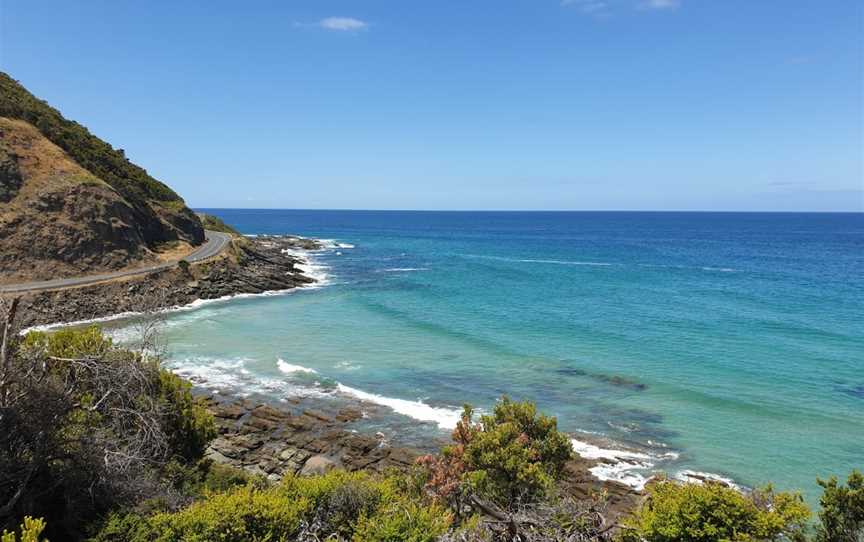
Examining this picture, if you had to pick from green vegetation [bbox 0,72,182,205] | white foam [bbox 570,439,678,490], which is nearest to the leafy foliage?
white foam [bbox 570,439,678,490]

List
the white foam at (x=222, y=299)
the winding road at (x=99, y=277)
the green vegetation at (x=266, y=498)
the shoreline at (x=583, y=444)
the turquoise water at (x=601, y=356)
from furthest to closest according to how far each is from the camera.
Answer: the winding road at (x=99, y=277) → the white foam at (x=222, y=299) → the turquoise water at (x=601, y=356) → the shoreline at (x=583, y=444) → the green vegetation at (x=266, y=498)

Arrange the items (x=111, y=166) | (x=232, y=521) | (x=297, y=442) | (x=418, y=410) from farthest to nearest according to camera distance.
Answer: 1. (x=111, y=166)
2. (x=418, y=410)
3. (x=297, y=442)
4. (x=232, y=521)

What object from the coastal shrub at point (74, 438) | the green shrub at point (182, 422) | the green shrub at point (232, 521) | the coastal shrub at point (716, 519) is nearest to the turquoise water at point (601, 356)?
the green shrub at point (182, 422)

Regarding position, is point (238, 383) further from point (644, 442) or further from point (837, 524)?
point (837, 524)

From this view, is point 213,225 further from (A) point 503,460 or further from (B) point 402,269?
(A) point 503,460


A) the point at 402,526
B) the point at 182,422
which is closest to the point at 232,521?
the point at 402,526

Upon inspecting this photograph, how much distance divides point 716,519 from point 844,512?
9.16 ft

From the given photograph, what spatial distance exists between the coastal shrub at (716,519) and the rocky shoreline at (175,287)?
94.3 ft

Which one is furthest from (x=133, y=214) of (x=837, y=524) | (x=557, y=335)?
(x=837, y=524)

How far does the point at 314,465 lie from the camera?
70.2 ft

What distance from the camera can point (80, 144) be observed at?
2544 inches

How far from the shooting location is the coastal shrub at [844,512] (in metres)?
11.1

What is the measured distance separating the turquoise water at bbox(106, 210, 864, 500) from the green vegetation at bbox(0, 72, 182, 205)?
83.5ft

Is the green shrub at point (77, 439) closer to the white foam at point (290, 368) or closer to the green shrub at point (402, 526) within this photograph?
the green shrub at point (402, 526)
